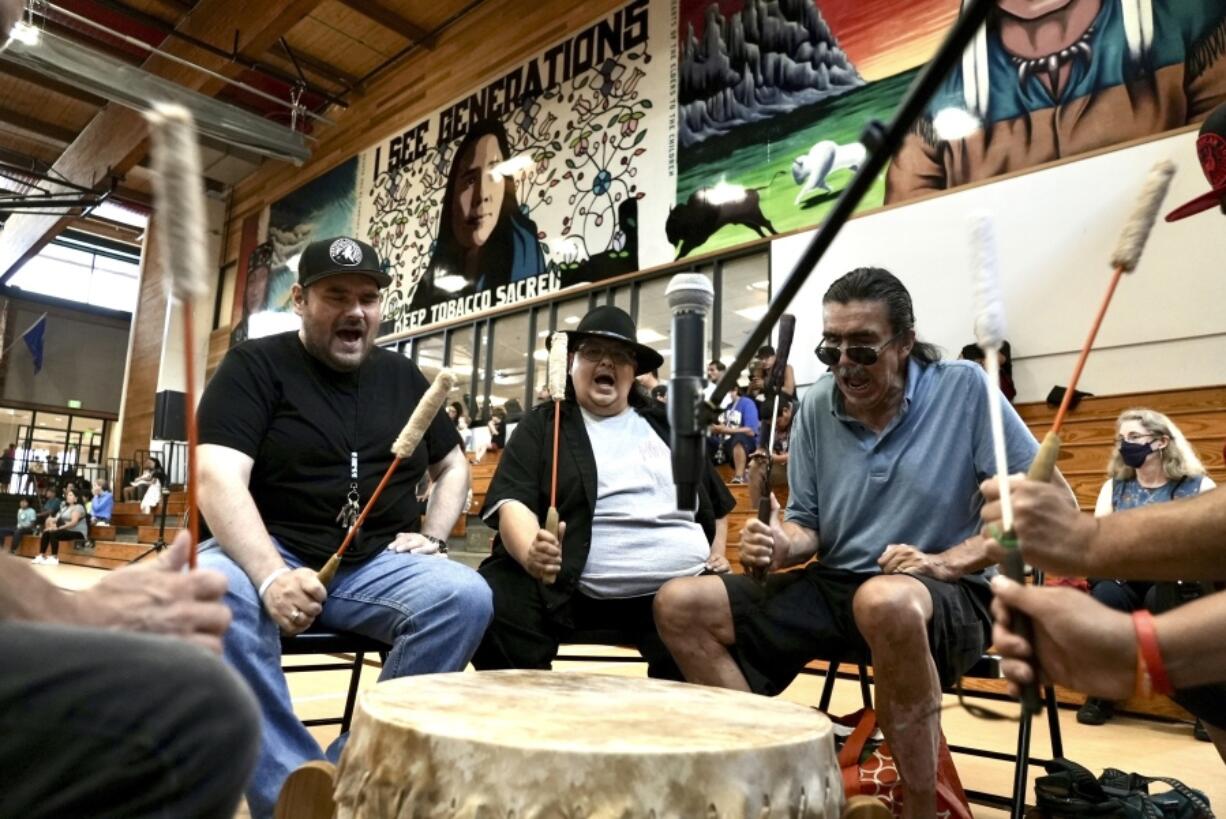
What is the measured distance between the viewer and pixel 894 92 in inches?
230

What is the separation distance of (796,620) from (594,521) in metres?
0.67

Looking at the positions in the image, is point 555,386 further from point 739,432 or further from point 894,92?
point 894,92

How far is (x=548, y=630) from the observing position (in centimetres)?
220

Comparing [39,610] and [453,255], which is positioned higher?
[453,255]

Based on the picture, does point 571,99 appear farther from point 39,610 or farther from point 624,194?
point 39,610

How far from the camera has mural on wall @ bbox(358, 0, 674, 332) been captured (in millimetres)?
7477

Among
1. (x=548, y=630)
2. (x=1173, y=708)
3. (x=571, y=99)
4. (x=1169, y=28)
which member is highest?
(x=571, y=99)

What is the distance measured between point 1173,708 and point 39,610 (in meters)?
4.06

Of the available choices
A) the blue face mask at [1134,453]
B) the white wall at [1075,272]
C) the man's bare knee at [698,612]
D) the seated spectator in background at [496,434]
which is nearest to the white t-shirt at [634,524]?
the man's bare knee at [698,612]

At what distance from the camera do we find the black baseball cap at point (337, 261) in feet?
6.92

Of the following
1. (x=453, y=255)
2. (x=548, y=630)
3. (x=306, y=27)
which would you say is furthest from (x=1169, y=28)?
(x=306, y=27)

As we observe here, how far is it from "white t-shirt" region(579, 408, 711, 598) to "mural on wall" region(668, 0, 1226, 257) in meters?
2.62

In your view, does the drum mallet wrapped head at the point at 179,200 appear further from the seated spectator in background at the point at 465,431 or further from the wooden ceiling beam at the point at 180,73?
the wooden ceiling beam at the point at 180,73

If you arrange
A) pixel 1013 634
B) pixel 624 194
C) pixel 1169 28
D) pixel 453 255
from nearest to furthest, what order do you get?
1. pixel 1013 634
2. pixel 1169 28
3. pixel 624 194
4. pixel 453 255
